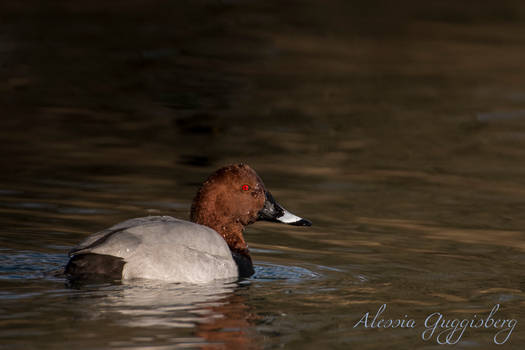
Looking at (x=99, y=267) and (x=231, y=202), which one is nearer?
(x=99, y=267)

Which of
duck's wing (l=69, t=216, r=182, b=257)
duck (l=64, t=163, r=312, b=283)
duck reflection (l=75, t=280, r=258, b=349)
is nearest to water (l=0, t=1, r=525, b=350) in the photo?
duck reflection (l=75, t=280, r=258, b=349)

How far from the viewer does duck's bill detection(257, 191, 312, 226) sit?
29.7ft

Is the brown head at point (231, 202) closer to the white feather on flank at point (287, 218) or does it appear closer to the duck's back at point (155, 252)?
the white feather on flank at point (287, 218)

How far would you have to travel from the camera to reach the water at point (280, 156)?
7.15 metres

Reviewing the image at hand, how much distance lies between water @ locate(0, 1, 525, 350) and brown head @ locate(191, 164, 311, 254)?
14.1 inches

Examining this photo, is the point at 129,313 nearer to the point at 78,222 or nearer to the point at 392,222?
the point at 78,222

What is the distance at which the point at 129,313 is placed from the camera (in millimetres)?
6922

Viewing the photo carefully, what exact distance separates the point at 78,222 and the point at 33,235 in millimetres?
A: 740

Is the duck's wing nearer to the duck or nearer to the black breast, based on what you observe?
the duck

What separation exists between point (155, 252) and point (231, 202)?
1.29 metres

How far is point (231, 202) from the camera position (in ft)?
29.1

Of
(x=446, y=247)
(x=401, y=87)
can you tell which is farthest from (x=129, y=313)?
(x=401, y=87)

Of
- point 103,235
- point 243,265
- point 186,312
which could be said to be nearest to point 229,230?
point 243,265

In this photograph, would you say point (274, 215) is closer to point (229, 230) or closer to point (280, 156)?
point (229, 230)
